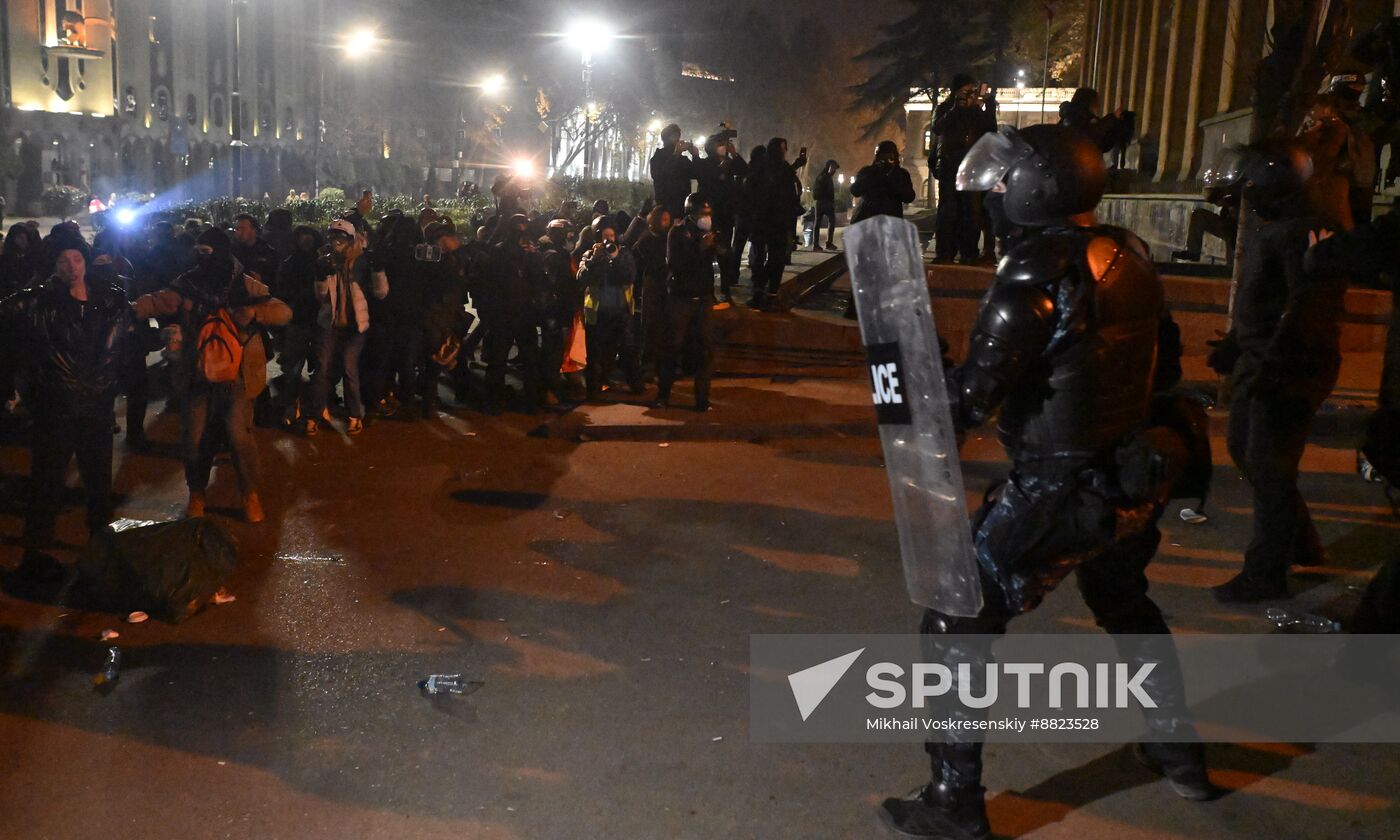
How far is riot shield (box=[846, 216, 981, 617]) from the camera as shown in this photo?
12.3 feet

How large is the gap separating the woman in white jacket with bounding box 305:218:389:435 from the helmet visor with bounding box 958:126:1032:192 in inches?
295

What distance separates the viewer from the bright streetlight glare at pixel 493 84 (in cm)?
4012

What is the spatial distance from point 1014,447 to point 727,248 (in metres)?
12.2

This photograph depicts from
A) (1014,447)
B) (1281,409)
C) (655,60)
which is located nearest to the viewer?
(1014,447)

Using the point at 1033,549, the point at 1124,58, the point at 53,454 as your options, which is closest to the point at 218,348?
the point at 53,454

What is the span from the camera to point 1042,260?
148 inches

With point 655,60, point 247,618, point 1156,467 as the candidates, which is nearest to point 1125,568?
point 1156,467

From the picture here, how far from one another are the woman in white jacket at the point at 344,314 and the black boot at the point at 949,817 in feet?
25.6

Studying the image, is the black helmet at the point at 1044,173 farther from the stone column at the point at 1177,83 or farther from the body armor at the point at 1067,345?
the stone column at the point at 1177,83

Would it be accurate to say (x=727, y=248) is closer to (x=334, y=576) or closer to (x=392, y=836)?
(x=334, y=576)

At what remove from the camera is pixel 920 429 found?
3.79m

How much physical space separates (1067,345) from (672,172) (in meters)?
11.5

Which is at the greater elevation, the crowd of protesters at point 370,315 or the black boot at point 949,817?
the crowd of protesters at point 370,315

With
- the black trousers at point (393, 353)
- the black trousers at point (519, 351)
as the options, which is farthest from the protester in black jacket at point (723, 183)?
the black trousers at point (393, 353)
